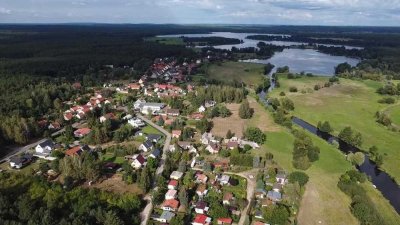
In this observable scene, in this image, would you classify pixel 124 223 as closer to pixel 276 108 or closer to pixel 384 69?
pixel 276 108

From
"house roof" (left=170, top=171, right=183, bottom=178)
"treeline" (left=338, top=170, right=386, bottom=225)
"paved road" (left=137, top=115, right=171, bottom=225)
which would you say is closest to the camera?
"treeline" (left=338, top=170, right=386, bottom=225)

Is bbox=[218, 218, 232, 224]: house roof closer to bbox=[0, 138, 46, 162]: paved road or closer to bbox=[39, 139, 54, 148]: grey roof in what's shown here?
bbox=[39, 139, 54, 148]: grey roof

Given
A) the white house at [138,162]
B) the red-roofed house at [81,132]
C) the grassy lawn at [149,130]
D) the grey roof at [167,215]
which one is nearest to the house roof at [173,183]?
the grey roof at [167,215]

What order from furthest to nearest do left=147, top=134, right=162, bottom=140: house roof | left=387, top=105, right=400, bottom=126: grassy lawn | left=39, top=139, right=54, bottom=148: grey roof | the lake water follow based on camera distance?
the lake water
left=387, top=105, right=400, bottom=126: grassy lawn
left=147, top=134, right=162, bottom=140: house roof
left=39, top=139, right=54, bottom=148: grey roof

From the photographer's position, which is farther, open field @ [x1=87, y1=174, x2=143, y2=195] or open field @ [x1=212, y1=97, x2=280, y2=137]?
open field @ [x1=212, y1=97, x2=280, y2=137]

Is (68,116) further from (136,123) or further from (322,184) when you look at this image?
(322,184)

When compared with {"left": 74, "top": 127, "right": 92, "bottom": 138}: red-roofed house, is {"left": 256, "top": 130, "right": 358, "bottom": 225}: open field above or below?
below

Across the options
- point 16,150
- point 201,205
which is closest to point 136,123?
point 16,150

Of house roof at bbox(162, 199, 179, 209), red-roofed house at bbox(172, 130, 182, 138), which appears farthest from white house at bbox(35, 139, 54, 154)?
house roof at bbox(162, 199, 179, 209)
